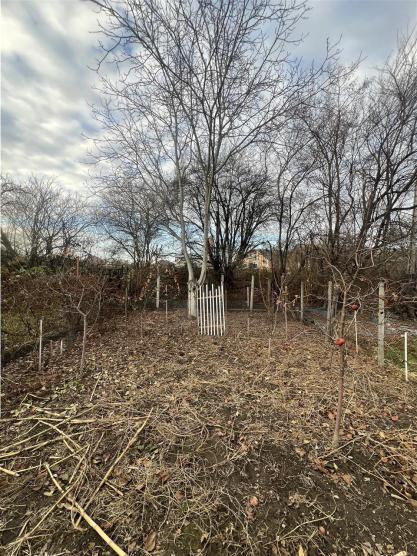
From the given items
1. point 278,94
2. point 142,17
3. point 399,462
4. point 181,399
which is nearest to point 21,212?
point 142,17

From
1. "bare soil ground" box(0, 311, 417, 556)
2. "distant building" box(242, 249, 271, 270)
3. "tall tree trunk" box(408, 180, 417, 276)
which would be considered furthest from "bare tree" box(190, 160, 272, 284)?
"bare soil ground" box(0, 311, 417, 556)

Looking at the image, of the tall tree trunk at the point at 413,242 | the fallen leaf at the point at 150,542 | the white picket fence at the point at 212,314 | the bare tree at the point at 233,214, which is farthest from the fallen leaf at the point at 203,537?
the bare tree at the point at 233,214

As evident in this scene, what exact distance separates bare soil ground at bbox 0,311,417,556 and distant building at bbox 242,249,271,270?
1217 centimetres

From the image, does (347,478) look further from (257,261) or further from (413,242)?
(257,261)

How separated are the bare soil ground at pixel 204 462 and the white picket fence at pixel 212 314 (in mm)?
2713

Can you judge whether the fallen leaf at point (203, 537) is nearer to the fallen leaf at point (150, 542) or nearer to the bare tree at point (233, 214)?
the fallen leaf at point (150, 542)

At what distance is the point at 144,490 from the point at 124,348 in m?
3.24

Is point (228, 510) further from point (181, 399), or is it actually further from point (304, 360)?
point (304, 360)

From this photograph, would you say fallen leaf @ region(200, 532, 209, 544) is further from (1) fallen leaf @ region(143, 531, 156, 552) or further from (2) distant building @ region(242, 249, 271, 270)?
(2) distant building @ region(242, 249, 271, 270)

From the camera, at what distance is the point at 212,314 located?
6840 millimetres

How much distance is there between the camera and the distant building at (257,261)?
1594 cm

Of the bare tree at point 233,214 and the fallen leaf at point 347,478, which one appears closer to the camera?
the fallen leaf at point 347,478

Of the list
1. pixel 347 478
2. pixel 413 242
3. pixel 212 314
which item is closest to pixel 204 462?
pixel 347 478

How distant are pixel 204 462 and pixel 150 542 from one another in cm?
65
